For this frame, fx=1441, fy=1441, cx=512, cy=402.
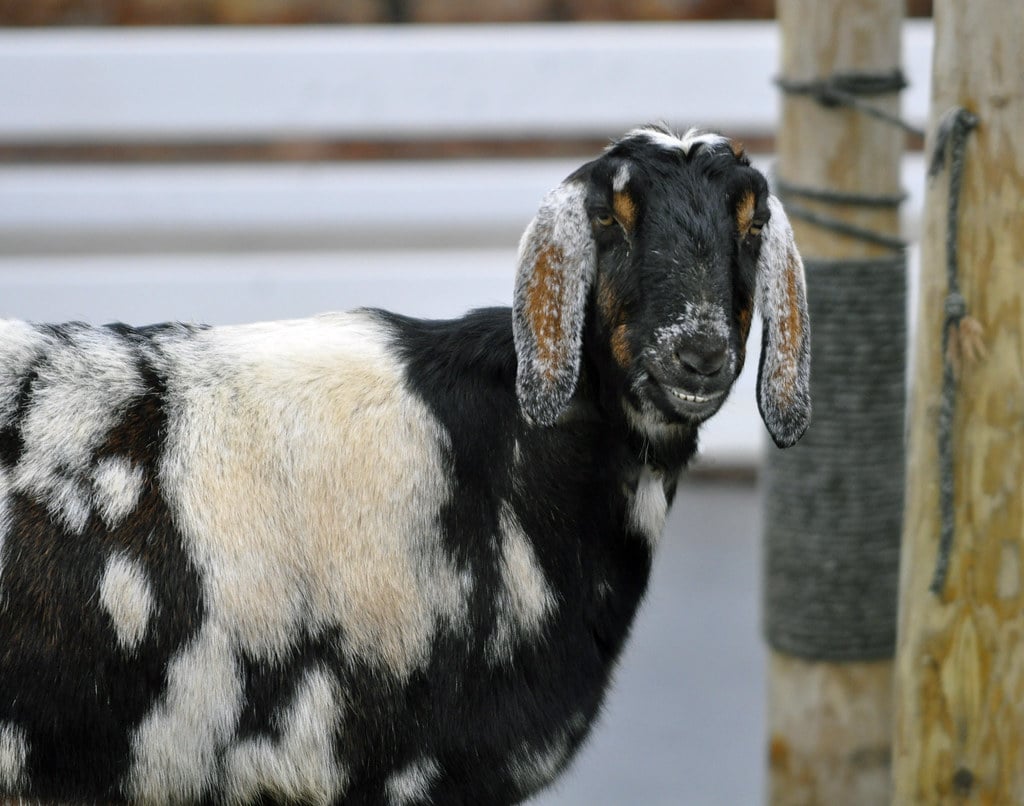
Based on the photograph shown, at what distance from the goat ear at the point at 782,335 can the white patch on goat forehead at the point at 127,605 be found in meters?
1.07

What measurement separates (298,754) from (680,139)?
4.04 ft

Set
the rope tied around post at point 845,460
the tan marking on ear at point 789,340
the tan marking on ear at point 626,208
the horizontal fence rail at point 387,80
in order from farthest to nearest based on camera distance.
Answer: the horizontal fence rail at point 387,80 → the rope tied around post at point 845,460 → the tan marking on ear at point 789,340 → the tan marking on ear at point 626,208

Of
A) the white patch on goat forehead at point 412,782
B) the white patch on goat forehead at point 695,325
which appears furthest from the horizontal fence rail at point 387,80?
the white patch on goat forehead at point 412,782

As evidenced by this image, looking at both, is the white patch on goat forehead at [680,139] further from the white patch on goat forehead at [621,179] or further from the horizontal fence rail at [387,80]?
the horizontal fence rail at [387,80]

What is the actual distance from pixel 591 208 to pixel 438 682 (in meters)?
0.83

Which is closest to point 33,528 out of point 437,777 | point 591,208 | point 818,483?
point 437,777

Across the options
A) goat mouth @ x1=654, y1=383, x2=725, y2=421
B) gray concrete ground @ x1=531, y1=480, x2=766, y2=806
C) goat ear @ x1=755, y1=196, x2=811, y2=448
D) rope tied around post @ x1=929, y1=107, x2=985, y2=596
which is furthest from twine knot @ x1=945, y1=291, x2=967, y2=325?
gray concrete ground @ x1=531, y1=480, x2=766, y2=806

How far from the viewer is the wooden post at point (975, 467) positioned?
264 cm

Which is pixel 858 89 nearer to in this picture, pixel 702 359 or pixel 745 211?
pixel 745 211

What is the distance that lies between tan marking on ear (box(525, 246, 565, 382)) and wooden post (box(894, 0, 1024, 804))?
83cm

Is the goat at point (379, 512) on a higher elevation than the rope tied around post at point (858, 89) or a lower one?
lower

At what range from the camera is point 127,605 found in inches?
92.0

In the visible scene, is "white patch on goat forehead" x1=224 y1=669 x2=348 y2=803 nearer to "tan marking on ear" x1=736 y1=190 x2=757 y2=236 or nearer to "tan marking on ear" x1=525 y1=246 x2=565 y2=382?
"tan marking on ear" x1=525 y1=246 x2=565 y2=382

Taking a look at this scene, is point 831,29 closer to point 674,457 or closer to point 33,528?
point 674,457
